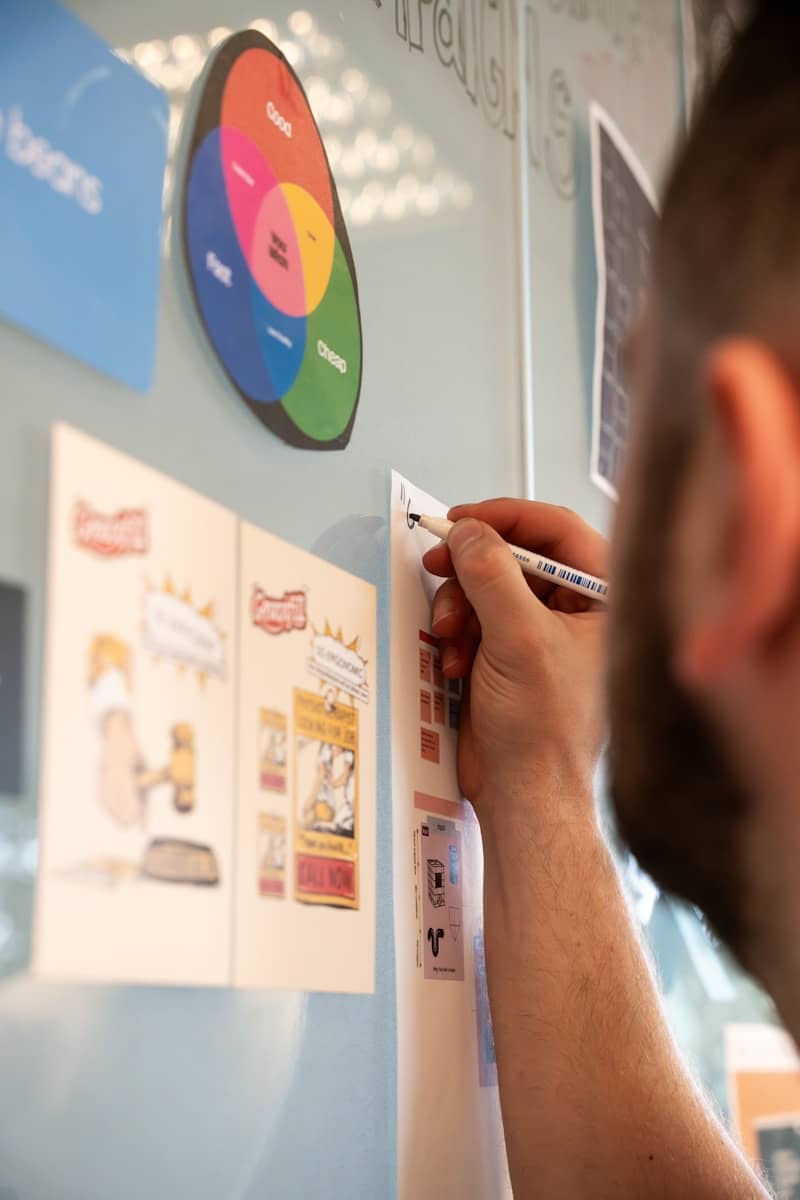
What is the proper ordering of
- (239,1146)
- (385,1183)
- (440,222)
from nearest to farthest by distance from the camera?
(239,1146) → (385,1183) → (440,222)

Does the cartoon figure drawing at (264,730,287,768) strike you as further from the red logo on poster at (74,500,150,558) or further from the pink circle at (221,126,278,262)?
the pink circle at (221,126,278,262)

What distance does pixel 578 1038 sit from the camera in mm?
809

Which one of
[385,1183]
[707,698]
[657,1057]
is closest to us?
[707,698]

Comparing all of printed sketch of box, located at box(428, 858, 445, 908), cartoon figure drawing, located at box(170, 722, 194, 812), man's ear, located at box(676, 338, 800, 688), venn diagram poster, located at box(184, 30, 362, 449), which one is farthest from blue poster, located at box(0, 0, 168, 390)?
printed sketch of box, located at box(428, 858, 445, 908)

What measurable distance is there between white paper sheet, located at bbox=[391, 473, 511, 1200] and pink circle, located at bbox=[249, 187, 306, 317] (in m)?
0.15

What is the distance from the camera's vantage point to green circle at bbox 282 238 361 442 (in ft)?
2.41

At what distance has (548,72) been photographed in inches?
47.6

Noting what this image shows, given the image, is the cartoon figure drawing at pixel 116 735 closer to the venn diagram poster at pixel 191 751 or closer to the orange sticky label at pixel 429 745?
the venn diagram poster at pixel 191 751

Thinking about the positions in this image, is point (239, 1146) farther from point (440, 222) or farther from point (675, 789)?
point (440, 222)

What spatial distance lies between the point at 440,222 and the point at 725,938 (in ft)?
2.00

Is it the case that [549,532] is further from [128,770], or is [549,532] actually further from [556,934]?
[128,770]

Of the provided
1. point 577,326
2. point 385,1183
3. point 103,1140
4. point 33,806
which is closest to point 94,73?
point 33,806

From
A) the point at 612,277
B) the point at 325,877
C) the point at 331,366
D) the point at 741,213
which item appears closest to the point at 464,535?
the point at 331,366

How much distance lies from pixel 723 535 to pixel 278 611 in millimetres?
281
